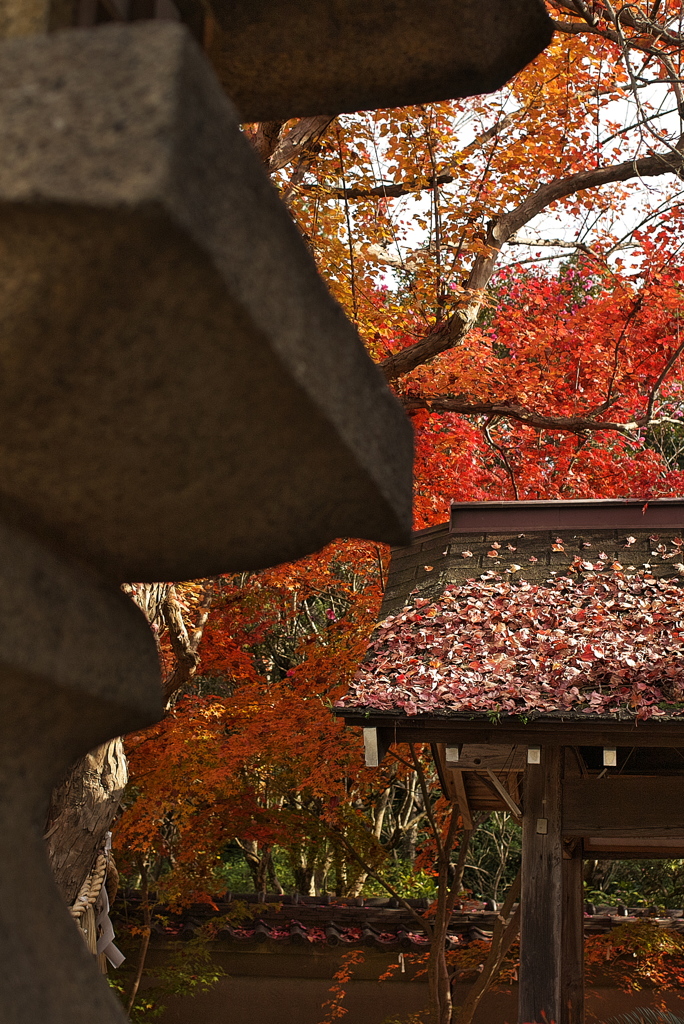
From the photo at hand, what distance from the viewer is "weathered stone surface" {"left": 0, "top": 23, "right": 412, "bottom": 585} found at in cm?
98

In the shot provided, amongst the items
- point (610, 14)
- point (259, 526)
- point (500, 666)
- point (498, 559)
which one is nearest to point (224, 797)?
point (498, 559)

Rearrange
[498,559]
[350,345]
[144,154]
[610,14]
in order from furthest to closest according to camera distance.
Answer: [498,559]
[610,14]
[350,345]
[144,154]

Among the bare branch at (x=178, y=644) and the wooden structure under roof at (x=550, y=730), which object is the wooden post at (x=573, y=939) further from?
the bare branch at (x=178, y=644)

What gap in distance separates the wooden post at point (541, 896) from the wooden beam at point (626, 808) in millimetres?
139

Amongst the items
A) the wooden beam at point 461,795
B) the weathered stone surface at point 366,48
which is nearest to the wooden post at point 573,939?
the wooden beam at point 461,795

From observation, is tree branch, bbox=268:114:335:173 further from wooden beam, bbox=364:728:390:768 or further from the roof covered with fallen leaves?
wooden beam, bbox=364:728:390:768

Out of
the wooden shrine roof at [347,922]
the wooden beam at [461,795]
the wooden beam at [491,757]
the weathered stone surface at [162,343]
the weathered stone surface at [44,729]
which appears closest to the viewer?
the weathered stone surface at [162,343]

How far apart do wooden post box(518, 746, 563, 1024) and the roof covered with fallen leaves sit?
724 millimetres

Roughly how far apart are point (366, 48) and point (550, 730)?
187 inches

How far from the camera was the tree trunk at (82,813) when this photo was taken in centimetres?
600

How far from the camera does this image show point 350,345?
1.31 meters

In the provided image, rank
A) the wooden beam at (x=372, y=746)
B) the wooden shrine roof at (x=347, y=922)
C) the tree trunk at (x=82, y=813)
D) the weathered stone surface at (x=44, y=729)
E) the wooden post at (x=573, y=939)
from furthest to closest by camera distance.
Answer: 1. the wooden shrine roof at (x=347, y=922)
2. the wooden post at (x=573, y=939)
3. the wooden beam at (x=372, y=746)
4. the tree trunk at (x=82, y=813)
5. the weathered stone surface at (x=44, y=729)

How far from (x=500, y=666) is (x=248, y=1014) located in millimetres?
7618

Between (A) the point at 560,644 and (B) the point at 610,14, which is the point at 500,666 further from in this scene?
(B) the point at 610,14
